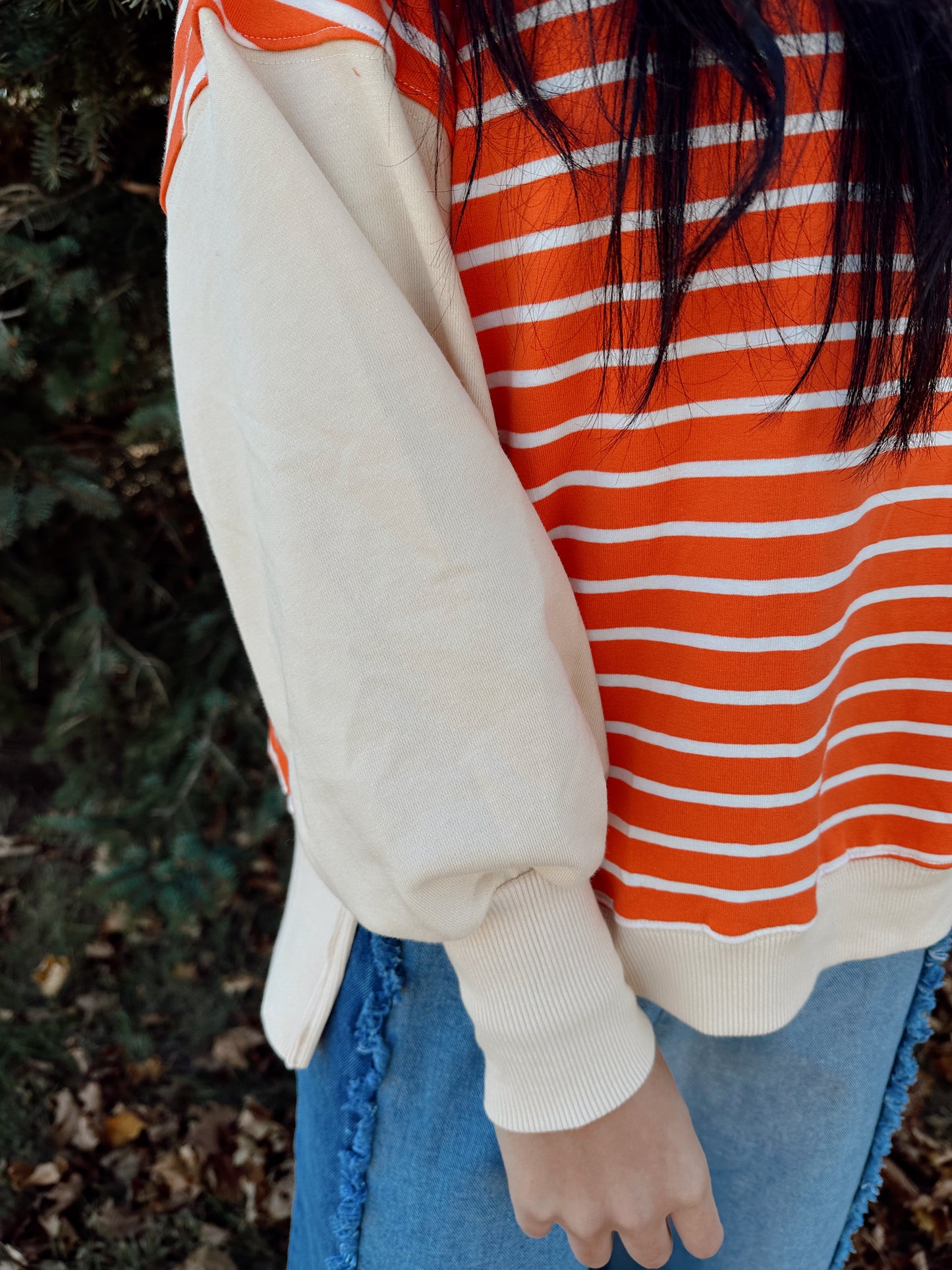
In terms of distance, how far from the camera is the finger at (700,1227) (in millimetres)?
628

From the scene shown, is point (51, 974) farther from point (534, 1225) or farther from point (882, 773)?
point (882, 773)

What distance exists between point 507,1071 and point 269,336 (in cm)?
53

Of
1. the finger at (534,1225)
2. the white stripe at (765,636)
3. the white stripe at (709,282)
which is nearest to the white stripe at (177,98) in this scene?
the white stripe at (709,282)

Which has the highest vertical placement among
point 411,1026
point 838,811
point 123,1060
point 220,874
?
point 838,811

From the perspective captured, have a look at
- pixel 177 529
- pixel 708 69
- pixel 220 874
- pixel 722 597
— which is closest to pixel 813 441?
pixel 722 597

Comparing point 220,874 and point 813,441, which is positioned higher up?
point 813,441

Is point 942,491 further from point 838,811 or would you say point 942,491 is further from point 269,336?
point 269,336

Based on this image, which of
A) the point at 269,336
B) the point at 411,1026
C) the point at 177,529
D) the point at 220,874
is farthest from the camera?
the point at 177,529

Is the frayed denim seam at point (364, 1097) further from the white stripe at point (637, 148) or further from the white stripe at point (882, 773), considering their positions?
the white stripe at point (637, 148)

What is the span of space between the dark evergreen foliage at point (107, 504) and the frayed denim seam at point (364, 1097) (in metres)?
0.98

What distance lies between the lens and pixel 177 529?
1868 millimetres

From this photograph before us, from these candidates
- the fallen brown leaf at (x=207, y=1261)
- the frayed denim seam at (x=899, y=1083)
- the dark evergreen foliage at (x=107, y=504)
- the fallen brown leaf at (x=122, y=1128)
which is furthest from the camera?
the fallen brown leaf at (x=122, y=1128)

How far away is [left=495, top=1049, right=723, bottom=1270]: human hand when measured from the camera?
1.98 ft

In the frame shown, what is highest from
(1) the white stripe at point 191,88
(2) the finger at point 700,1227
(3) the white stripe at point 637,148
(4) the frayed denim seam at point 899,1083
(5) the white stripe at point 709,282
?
(1) the white stripe at point 191,88
